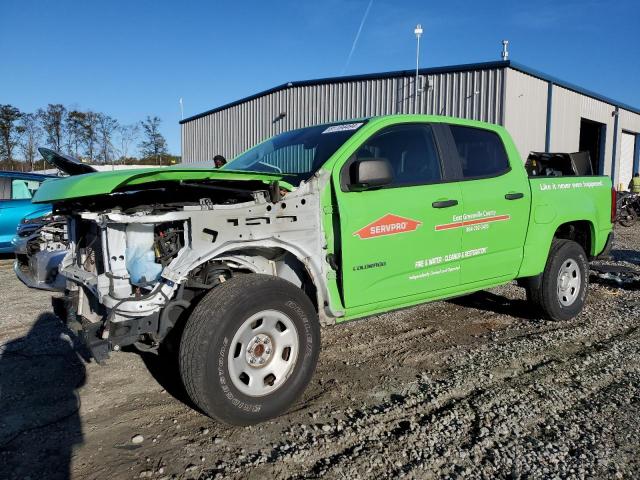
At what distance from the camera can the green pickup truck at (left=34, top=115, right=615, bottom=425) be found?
296cm

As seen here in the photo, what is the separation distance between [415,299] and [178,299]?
6.18 feet

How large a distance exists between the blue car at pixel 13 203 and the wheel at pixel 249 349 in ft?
22.4

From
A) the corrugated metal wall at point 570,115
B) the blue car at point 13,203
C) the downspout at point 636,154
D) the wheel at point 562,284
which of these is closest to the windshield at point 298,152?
the wheel at point 562,284

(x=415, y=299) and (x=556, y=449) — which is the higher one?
(x=415, y=299)

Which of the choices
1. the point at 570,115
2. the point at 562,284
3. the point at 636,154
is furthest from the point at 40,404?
the point at 636,154

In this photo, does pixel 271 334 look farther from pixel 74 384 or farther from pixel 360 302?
pixel 74 384

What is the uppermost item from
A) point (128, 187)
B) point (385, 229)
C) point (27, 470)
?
point (128, 187)

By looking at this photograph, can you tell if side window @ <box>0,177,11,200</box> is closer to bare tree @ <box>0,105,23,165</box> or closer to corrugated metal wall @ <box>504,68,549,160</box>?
corrugated metal wall @ <box>504,68,549,160</box>

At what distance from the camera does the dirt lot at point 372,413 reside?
268cm

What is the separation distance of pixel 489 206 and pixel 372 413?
7.11 ft

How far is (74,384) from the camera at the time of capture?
3785mm

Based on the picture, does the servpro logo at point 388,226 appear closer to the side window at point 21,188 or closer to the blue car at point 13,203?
the blue car at point 13,203

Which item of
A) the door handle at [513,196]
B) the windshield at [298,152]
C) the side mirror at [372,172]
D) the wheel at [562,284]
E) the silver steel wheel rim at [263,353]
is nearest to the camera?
the silver steel wheel rim at [263,353]

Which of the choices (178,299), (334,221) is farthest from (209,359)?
(334,221)
